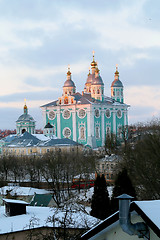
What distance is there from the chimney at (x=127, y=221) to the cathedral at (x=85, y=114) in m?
60.2

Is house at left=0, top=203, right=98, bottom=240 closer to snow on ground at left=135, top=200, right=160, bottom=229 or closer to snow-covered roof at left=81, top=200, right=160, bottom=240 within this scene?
snow-covered roof at left=81, top=200, right=160, bottom=240

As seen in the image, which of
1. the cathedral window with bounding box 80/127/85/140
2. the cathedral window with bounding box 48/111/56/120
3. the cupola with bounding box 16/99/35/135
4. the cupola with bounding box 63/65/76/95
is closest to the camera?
the cathedral window with bounding box 80/127/85/140

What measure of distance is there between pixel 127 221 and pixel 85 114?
6227 centimetres

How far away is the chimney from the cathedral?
197ft

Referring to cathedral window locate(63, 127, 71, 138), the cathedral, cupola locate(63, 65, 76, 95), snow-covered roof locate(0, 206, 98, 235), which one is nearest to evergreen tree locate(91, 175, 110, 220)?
snow-covered roof locate(0, 206, 98, 235)

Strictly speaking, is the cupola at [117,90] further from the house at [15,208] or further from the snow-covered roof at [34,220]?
the house at [15,208]

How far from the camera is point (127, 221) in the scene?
4570 mm

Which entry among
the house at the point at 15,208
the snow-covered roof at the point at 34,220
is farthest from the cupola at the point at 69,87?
the house at the point at 15,208

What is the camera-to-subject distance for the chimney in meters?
4.54

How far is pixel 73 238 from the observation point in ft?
25.6

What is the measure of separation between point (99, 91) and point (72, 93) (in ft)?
15.7

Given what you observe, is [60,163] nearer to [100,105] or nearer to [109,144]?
[109,144]

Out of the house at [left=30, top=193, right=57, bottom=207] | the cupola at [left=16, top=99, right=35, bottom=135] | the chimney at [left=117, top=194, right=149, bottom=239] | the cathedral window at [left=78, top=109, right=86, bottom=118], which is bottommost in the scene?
the house at [left=30, top=193, right=57, bottom=207]

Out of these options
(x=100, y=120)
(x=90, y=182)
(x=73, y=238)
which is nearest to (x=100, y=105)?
(x=100, y=120)
